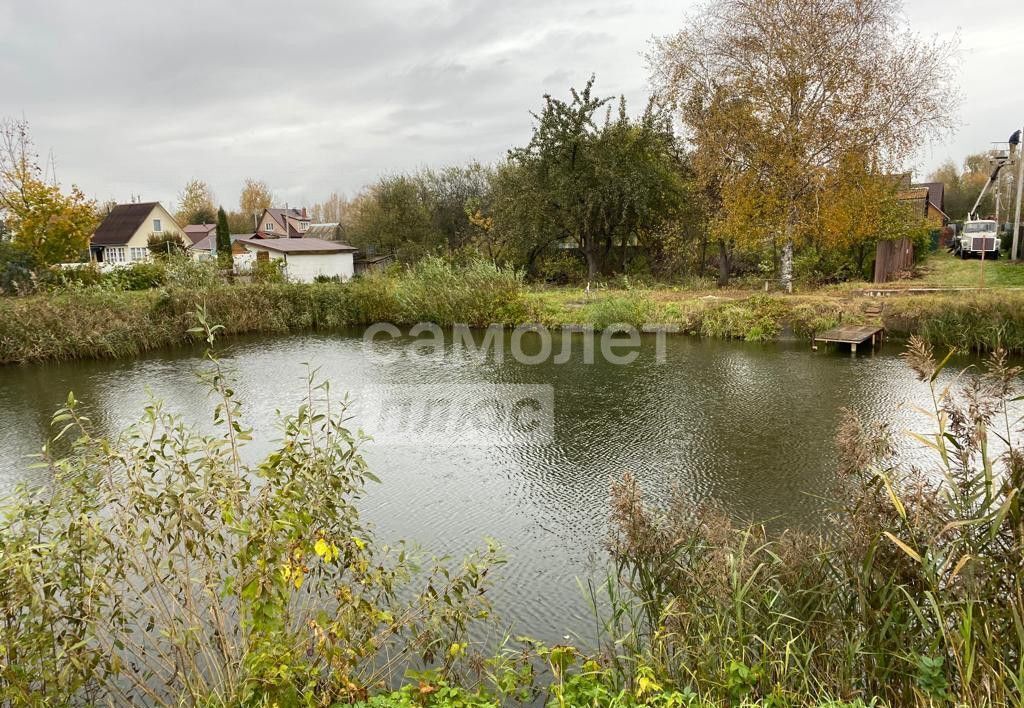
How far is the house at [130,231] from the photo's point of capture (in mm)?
33500

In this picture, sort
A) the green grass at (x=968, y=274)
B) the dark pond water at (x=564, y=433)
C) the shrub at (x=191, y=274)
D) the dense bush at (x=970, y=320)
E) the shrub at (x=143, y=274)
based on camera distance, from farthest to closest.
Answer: the shrub at (x=143, y=274) < the green grass at (x=968, y=274) < the shrub at (x=191, y=274) < the dense bush at (x=970, y=320) < the dark pond water at (x=564, y=433)

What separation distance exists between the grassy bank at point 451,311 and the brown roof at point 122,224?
22883 mm

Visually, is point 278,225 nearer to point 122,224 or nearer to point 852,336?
point 122,224

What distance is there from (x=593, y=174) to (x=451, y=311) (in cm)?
642

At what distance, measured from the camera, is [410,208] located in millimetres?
27734

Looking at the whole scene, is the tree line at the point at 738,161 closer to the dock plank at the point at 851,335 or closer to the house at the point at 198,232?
the dock plank at the point at 851,335

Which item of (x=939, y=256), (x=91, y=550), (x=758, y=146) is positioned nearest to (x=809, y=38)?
(x=758, y=146)

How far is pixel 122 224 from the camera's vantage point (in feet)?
114

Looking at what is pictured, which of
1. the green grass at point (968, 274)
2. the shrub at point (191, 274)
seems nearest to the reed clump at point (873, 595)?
the green grass at point (968, 274)

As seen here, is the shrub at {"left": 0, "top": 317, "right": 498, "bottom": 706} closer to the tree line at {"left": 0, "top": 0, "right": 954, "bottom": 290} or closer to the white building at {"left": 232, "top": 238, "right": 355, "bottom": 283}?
the tree line at {"left": 0, "top": 0, "right": 954, "bottom": 290}

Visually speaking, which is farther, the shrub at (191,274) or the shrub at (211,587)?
the shrub at (191,274)

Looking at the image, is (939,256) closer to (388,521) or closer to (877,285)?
(877,285)

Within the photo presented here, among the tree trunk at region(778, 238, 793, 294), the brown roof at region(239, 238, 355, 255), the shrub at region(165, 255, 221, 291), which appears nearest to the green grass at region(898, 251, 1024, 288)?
the tree trunk at region(778, 238, 793, 294)

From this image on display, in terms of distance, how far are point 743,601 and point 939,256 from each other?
2555 cm
